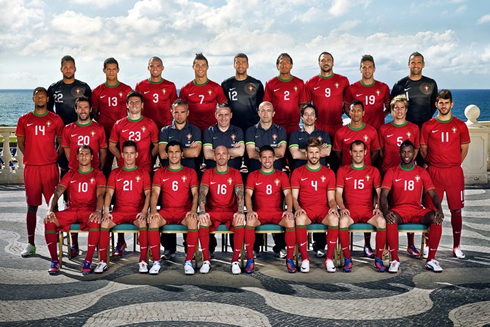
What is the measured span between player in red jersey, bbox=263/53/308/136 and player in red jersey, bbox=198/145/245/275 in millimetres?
1050

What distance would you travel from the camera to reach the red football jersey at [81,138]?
20.3 ft

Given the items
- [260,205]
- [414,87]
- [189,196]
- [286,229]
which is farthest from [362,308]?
[414,87]

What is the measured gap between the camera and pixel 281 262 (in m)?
5.96

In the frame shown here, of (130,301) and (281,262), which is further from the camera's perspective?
(281,262)

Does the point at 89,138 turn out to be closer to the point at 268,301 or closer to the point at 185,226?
the point at 185,226

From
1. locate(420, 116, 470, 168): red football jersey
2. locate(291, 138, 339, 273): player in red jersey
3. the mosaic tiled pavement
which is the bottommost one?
the mosaic tiled pavement

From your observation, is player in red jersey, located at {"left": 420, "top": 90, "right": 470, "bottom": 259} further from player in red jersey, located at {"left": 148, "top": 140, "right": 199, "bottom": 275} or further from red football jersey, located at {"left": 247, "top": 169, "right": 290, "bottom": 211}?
player in red jersey, located at {"left": 148, "top": 140, "right": 199, "bottom": 275}

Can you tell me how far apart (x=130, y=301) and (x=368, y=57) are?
377cm

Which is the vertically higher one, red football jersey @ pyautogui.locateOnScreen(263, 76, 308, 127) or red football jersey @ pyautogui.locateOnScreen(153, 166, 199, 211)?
red football jersey @ pyautogui.locateOnScreen(263, 76, 308, 127)

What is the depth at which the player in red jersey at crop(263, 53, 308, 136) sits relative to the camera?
661cm

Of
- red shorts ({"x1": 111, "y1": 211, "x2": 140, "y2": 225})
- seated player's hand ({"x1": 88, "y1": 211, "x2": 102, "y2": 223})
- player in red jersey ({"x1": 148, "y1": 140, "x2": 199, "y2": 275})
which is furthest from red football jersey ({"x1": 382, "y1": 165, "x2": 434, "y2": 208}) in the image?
seated player's hand ({"x1": 88, "y1": 211, "x2": 102, "y2": 223})

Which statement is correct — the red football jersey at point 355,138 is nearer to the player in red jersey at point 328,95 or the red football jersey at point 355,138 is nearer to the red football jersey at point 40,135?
the player in red jersey at point 328,95

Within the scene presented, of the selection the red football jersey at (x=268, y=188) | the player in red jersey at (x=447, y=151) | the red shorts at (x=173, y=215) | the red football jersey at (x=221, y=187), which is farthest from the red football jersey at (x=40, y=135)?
the player in red jersey at (x=447, y=151)

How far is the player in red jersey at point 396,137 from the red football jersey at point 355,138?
131 mm
